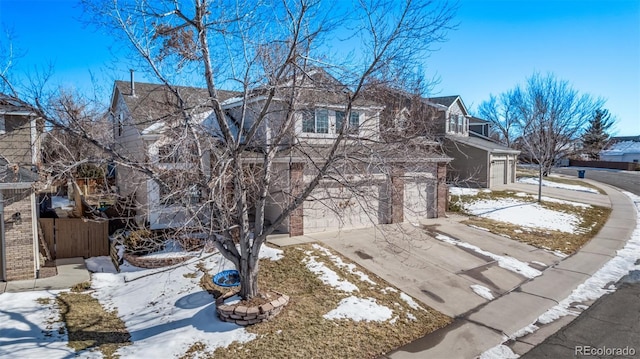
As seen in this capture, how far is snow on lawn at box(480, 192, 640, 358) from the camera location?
8.09m

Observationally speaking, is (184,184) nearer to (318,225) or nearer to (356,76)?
(356,76)

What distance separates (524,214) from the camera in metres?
18.0

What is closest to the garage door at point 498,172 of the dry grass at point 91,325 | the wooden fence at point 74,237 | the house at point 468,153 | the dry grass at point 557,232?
the house at point 468,153

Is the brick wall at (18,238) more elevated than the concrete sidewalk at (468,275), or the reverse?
the brick wall at (18,238)

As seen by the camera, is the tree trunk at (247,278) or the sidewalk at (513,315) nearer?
the sidewalk at (513,315)

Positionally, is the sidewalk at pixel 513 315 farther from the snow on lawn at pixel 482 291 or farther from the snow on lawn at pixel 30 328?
the snow on lawn at pixel 30 328

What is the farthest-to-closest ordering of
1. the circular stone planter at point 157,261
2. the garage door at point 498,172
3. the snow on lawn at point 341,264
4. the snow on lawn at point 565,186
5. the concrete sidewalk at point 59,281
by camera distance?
the garage door at point 498,172 < the snow on lawn at point 565,186 < the circular stone planter at point 157,261 < the snow on lawn at point 341,264 < the concrete sidewalk at point 59,281

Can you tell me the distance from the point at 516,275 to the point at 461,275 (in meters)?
1.64

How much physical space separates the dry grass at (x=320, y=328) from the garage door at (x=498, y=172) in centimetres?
2123

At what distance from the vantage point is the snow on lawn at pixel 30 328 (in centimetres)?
644

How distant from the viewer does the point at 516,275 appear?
418 inches

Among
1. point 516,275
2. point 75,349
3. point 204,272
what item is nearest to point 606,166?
point 516,275

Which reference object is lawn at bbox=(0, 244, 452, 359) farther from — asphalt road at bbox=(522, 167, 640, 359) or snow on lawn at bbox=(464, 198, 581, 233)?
snow on lawn at bbox=(464, 198, 581, 233)

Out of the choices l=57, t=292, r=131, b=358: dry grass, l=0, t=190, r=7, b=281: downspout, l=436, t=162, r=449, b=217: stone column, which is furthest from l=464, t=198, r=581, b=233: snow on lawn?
l=0, t=190, r=7, b=281: downspout
